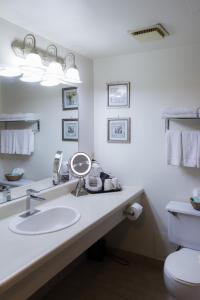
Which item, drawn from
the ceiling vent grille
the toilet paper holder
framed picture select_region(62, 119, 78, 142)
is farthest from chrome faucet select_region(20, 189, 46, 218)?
the ceiling vent grille

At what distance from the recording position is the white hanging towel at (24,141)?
200 cm

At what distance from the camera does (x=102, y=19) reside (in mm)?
1765

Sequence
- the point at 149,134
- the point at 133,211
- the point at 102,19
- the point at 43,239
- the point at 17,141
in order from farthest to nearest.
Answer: the point at 149,134
the point at 133,211
the point at 17,141
the point at 102,19
the point at 43,239

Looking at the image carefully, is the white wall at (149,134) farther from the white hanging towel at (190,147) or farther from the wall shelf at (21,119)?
the wall shelf at (21,119)

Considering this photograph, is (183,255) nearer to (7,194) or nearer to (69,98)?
(7,194)

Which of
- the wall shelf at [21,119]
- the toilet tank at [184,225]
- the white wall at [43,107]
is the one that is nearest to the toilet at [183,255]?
the toilet tank at [184,225]

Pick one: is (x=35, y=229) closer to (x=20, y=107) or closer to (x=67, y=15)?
(x=20, y=107)

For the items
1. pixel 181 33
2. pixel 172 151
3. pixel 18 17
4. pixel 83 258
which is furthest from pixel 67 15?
pixel 83 258

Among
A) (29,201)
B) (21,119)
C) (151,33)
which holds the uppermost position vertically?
(151,33)

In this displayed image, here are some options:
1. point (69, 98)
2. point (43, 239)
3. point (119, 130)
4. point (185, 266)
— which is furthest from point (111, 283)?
point (69, 98)

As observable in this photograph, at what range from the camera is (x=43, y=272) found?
1.34 m

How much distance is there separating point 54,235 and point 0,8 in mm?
1475

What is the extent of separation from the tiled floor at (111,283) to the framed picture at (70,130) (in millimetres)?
1335

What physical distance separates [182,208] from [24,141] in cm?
151
